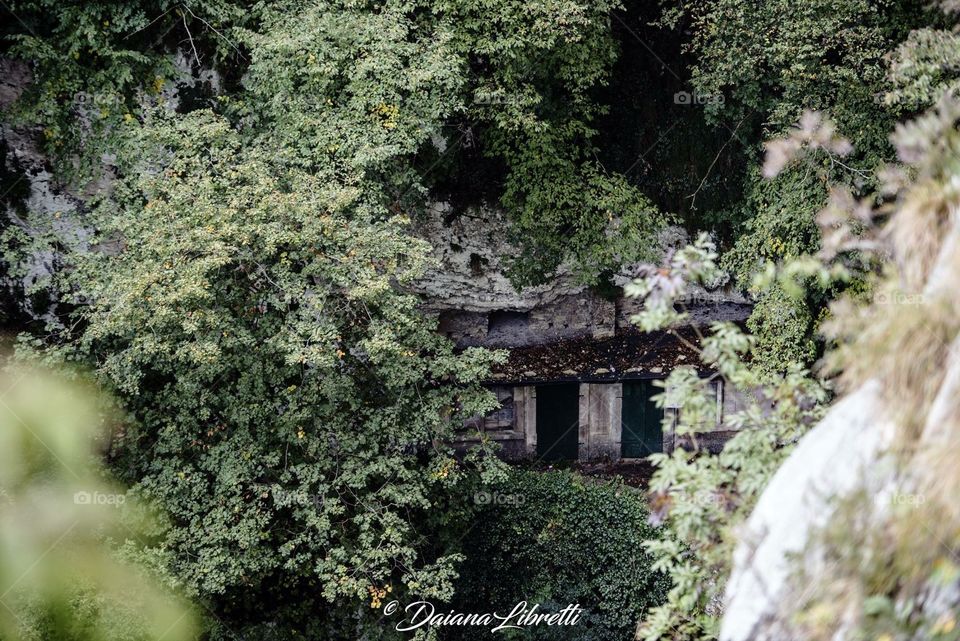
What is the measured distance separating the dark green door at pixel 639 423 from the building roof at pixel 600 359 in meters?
0.80

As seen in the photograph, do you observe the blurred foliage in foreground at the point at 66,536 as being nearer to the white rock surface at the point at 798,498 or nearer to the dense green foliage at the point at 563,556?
the dense green foliage at the point at 563,556

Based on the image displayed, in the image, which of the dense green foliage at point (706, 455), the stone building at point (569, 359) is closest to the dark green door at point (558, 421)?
the stone building at point (569, 359)

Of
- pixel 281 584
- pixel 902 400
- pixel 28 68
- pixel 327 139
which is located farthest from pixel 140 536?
pixel 902 400

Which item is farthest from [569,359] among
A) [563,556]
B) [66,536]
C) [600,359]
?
[66,536]

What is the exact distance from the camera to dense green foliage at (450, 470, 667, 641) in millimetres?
10492

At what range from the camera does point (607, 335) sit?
13.2 metres

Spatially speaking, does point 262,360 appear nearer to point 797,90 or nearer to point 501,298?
point 501,298

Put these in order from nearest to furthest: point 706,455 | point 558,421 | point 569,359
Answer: point 706,455 < point 569,359 < point 558,421

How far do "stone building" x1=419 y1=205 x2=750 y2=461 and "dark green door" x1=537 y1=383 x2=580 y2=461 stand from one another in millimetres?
18

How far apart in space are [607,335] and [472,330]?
7.99 feet

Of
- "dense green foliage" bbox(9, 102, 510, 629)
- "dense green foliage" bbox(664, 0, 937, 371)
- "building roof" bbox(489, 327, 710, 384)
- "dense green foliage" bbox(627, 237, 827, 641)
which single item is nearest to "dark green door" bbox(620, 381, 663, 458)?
"building roof" bbox(489, 327, 710, 384)

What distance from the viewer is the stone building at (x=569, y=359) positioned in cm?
1241

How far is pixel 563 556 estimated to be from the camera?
10.8 metres

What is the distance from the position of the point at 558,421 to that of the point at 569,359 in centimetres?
121
